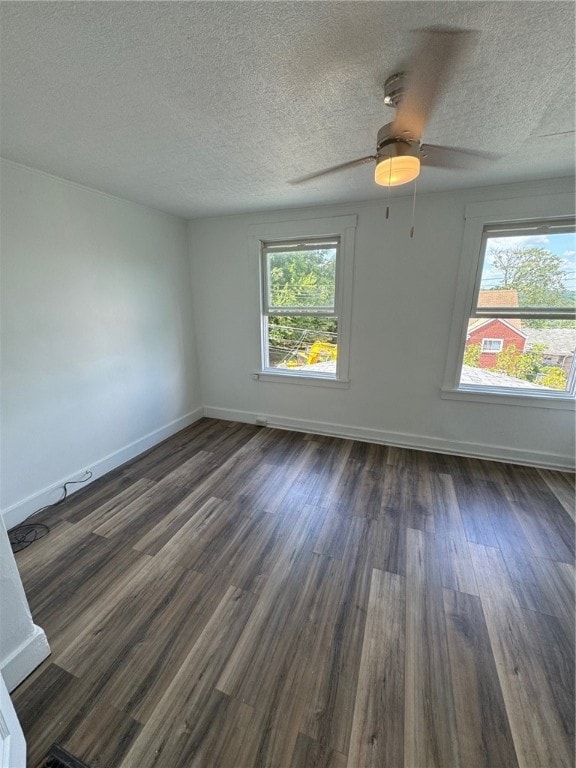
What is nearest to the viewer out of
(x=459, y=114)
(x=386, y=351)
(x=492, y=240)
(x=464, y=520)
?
(x=459, y=114)

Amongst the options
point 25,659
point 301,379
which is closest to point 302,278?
point 301,379

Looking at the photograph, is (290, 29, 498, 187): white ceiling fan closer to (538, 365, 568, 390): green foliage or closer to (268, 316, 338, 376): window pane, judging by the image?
(268, 316, 338, 376): window pane

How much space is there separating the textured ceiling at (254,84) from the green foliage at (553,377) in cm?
156

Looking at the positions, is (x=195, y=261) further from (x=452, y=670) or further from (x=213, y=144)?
(x=452, y=670)

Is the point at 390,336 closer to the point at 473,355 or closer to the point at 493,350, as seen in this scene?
the point at 473,355

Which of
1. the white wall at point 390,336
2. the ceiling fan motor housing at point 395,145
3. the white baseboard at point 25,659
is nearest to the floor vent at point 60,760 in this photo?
the white baseboard at point 25,659

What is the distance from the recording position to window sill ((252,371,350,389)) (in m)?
3.29

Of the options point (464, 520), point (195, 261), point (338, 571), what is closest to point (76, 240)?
point (195, 261)

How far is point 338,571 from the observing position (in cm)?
175

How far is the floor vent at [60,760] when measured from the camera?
3.30 ft

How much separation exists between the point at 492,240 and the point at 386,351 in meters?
1.27

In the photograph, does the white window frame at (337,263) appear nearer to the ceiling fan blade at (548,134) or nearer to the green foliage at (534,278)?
the green foliage at (534,278)

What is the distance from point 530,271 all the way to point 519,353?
0.70 metres

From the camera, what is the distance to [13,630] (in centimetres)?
121
